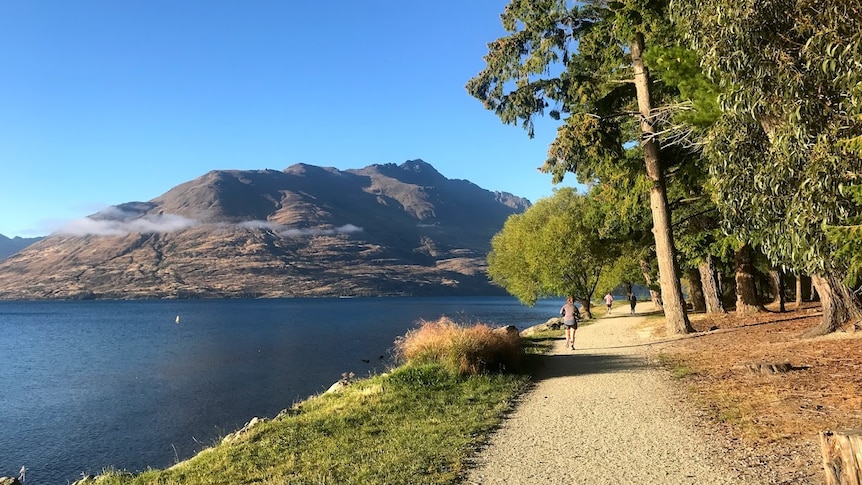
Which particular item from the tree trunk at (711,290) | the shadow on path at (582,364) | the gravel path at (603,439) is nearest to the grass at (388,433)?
the gravel path at (603,439)

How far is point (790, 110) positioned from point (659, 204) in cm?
1212

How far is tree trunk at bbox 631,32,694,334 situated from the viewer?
1875cm

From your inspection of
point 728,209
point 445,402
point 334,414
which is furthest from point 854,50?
point 334,414

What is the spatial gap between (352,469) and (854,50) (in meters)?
7.78

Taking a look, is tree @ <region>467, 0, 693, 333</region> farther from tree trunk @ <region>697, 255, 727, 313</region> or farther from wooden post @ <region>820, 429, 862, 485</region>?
wooden post @ <region>820, 429, 862, 485</region>

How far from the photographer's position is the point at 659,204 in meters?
18.9

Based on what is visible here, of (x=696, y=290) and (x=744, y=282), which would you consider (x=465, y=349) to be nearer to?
(x=744, y=282)

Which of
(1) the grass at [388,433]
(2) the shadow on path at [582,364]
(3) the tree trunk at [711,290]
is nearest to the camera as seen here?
(1) the grass at [388,433]

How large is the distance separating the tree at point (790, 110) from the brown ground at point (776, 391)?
2.19 metres

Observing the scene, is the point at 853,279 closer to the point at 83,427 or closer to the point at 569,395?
the point at 569,395

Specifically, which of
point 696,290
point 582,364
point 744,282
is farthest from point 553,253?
point 582,364

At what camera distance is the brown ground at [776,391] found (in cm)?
656

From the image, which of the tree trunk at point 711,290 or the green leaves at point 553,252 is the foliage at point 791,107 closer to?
the tree trunk at point 711,290

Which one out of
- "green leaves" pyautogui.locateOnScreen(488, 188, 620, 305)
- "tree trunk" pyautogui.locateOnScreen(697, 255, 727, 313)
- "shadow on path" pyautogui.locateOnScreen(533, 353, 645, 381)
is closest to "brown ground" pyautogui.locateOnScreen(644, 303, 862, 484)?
"shadow on path" pyautogui.locateOnScreen(533, 353, 645, 381)
